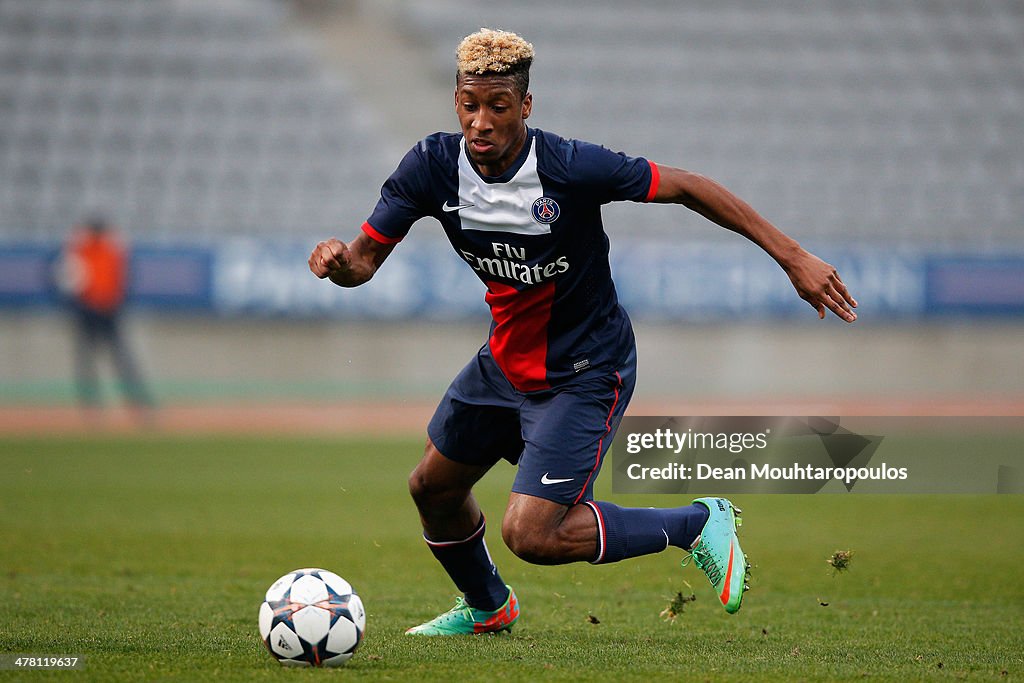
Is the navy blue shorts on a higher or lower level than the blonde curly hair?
lower

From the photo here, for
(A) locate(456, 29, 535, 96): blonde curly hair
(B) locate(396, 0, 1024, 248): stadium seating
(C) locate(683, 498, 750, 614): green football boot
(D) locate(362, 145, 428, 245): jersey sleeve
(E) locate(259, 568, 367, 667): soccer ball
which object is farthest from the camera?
(B) locate(396, 0, 1024, 248): stadium seating

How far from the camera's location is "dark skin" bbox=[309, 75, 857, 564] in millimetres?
4801

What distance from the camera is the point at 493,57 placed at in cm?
477

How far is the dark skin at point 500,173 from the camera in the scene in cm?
480

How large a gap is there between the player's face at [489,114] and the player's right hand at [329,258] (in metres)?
0.62

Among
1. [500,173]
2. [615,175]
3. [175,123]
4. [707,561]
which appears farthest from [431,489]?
[175,123]

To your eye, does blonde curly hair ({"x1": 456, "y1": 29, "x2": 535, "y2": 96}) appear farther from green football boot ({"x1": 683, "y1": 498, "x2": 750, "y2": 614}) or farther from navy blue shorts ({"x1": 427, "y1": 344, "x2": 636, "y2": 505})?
green football boot ({"x1": 683, "y1": 498, "x2": 750, "y2": 614})

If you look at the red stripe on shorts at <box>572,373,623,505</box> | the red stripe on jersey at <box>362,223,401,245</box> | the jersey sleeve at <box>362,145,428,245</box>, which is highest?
the jersey sleeve at <box>362,145,428,245</box>

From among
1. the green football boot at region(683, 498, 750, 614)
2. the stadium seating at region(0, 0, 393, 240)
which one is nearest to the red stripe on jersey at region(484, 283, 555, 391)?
the green football boot at region(683, 498, 750, 614)

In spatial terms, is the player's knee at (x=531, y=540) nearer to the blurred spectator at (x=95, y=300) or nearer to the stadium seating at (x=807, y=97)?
the blurred spectator at (x=95, y=300)

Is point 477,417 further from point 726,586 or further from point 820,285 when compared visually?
point 820,285

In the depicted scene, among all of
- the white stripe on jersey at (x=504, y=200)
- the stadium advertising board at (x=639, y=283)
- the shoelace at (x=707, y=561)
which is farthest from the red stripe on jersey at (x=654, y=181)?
the stadium advertising board at (x=639, y=283)

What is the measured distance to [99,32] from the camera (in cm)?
2058

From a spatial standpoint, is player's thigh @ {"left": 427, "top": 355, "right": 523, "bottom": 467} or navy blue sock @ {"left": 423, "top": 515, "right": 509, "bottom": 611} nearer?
player's thigh @ {"left": 427, "top": 355, "right": 523, "bottom": 467}
